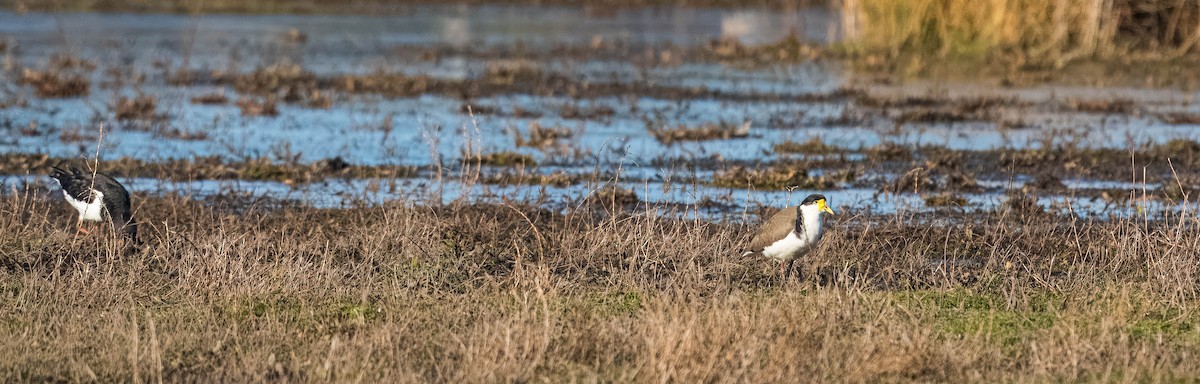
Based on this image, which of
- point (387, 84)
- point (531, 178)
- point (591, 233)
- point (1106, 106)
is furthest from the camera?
point (387, 84)

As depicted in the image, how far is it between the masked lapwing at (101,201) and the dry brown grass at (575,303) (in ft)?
0.73

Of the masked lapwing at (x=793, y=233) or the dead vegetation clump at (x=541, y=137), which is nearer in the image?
the masked lapwing at (x=793, y=233)

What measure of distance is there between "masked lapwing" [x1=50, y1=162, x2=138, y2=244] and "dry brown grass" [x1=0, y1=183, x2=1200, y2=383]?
0.73 ft

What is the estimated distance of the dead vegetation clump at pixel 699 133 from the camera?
14766 mm

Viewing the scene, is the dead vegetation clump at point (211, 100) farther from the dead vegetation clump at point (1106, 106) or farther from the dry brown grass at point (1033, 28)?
the dry brown grass at point (1033, 28)

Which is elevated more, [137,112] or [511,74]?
[137,112]

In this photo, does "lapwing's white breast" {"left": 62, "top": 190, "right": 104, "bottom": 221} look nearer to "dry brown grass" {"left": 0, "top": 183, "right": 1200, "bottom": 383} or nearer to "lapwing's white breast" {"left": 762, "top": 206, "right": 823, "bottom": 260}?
"dry brown grass" {"left": 0, "top": 183, "right": 1200, "bottom": 383}

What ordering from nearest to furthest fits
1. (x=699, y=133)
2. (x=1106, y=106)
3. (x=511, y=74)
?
(x=699, y=133) → (x=1106, y=106) → (x=511, y=74)

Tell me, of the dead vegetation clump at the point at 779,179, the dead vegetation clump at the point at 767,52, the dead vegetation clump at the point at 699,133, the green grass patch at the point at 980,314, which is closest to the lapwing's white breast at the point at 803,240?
the green grass patch at the point at 980,314

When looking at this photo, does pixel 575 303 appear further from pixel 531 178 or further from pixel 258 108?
pixel 258 108

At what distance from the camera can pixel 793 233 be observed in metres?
7.47

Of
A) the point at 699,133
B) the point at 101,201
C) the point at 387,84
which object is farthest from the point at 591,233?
the point at 387,84

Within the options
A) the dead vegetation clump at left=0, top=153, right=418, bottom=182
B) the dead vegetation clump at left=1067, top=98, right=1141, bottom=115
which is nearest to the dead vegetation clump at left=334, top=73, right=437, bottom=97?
the dead vegetation clump at left=0, top=153, right=418, bottom=182

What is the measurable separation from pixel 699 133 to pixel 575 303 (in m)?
7.79
